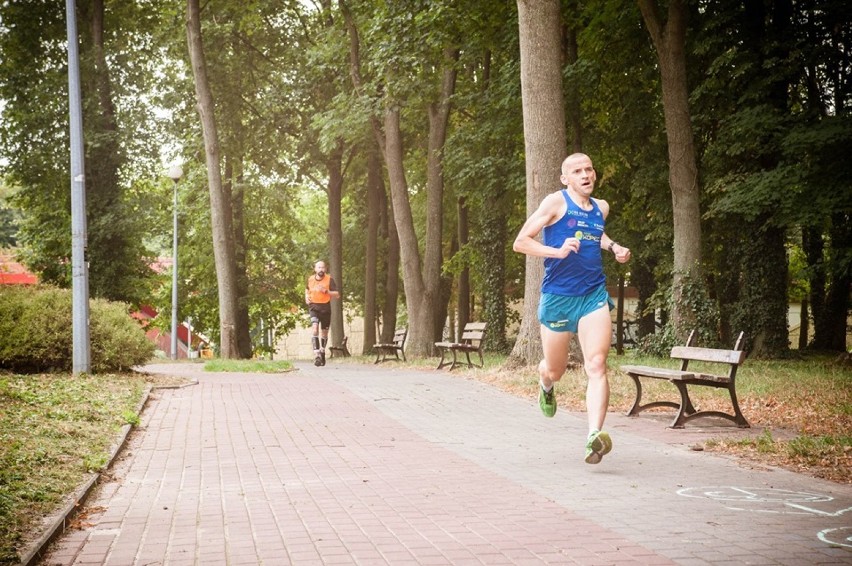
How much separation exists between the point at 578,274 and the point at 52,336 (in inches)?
432

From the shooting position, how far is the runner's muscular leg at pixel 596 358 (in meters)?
7.51

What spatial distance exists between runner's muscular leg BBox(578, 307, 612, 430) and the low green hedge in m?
10.7

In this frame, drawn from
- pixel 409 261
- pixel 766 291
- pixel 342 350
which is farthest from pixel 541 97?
pixel 342 350

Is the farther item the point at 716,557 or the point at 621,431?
the point at 621,431

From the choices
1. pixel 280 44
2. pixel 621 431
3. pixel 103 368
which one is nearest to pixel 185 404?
pixel 103 368

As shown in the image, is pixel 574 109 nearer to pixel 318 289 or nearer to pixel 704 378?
pixel 318 289

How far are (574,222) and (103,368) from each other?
10930 mm

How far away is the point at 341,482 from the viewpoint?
720 cm

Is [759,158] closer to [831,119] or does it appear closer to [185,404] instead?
[831,119]

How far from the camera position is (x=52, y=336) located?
15.9 metres

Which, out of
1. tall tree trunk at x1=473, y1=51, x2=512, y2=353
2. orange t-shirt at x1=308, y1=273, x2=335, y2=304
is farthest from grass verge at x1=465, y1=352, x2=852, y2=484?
tall tree trunk at x1=473, y1=51, x2=512, y2=353

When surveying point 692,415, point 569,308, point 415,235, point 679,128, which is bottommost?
point 692,415

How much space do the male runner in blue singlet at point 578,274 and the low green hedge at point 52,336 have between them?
412 inches

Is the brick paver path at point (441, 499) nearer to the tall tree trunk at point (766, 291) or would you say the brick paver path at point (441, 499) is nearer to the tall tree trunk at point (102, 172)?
the tall tree trunk at point (766, 291)
